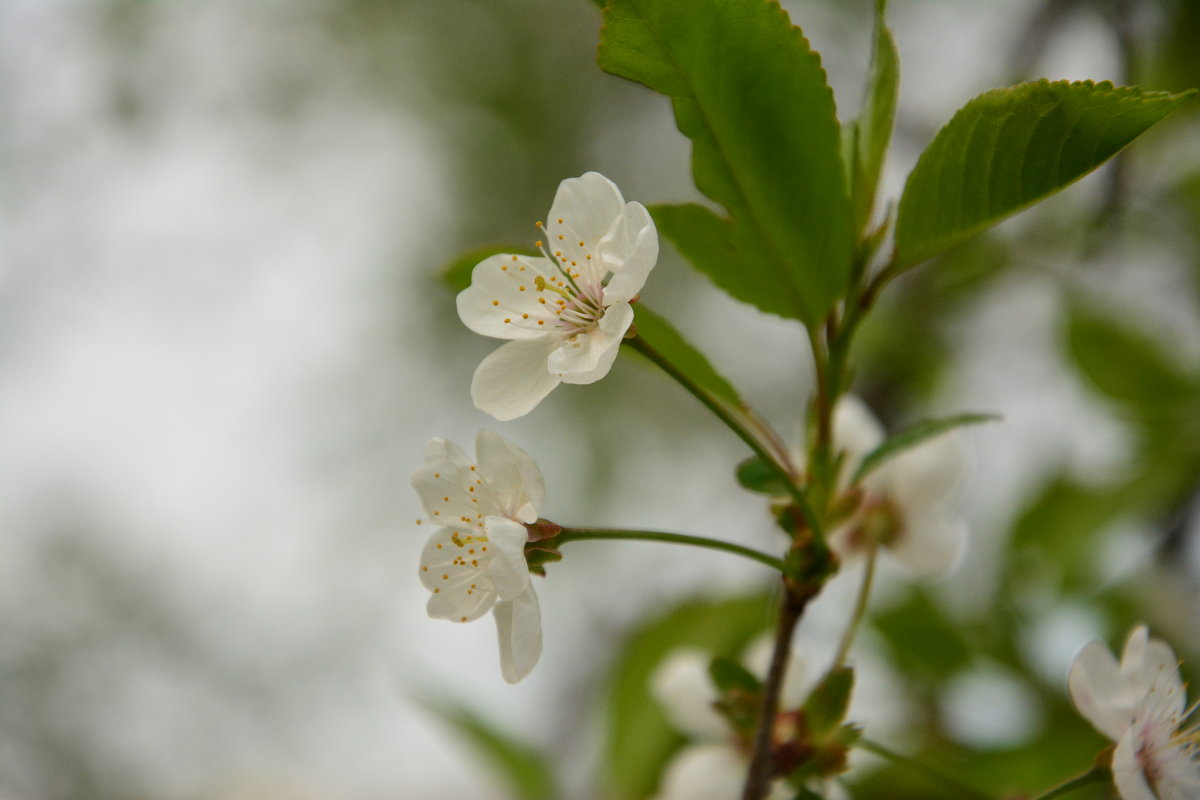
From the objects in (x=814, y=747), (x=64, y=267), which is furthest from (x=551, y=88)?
(x=814, y=747)

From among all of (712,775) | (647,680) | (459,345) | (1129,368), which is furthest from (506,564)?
(459,345)

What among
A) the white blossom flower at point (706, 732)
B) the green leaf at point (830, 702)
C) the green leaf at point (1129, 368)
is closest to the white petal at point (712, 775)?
the white blossom flower at point (706, 732)

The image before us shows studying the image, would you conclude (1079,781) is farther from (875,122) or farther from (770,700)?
(875,122)

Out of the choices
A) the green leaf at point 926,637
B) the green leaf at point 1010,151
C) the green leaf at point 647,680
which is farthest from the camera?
the green leaf at point 926,637

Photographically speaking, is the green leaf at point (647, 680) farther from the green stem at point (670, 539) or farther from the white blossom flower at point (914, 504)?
the green stem at point (670, 539)

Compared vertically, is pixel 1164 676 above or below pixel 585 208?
below

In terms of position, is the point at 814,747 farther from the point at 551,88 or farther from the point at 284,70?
the point at 284,70
